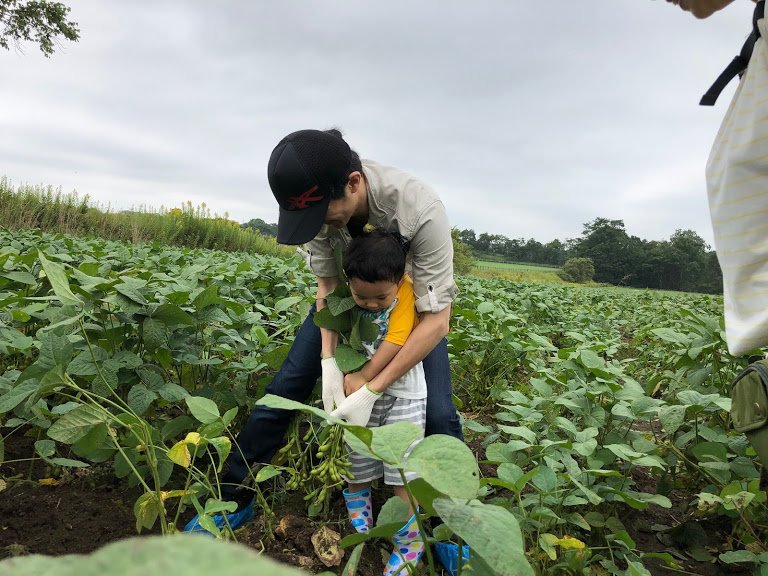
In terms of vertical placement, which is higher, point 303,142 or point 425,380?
point 303,142

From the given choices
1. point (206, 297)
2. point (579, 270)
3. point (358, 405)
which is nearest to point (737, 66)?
point (358, 405)

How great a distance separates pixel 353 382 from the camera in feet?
5.79

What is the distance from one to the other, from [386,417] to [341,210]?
2.52 feet

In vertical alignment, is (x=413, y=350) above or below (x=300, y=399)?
above

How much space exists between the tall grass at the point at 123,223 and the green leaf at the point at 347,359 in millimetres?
9869

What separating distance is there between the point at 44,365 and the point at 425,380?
1.20 meters

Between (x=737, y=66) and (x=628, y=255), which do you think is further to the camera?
(x=628, y=255)

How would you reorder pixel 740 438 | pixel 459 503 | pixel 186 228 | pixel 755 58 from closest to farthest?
pixel 459 503
pixel 755 58
pixel 740 438
pixel 186 228

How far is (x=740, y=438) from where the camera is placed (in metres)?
1.76

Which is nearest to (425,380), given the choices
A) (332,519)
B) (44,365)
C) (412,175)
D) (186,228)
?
(332,519)

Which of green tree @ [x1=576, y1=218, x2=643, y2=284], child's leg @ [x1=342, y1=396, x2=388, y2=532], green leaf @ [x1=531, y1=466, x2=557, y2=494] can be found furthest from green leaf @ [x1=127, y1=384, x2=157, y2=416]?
green tree @ [x1=576, y1=218, x2=643, y2=284]

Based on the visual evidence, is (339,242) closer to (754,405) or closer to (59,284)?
(59,284)

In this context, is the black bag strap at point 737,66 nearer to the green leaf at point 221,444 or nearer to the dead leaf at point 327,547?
the green leaf at point 221,444

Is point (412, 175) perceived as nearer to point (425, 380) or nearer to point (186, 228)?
point (425, 380)
